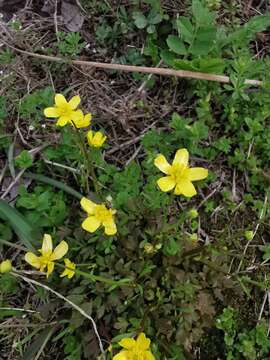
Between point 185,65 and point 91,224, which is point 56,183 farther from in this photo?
point 185,65

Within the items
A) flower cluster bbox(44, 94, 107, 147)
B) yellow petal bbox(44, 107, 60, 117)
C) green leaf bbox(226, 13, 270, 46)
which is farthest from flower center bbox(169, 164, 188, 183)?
green leaf bbox(226, 13, 270, 46)

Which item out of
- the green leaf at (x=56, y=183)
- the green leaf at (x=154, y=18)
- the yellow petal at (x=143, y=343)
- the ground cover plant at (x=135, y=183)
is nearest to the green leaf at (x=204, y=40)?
the ground cover plant at (x=135, y=183)

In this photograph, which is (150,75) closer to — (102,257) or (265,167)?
(265,167)

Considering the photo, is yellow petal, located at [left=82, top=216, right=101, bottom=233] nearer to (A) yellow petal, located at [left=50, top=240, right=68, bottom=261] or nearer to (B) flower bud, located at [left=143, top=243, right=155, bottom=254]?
(A) yellow petal, located at [left=50, top=240, right=68, bottom=261]

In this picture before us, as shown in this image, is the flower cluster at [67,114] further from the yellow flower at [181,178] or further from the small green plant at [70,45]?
the small green plant at [70,45]

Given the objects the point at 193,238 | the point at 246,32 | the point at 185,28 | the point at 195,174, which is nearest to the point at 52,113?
the point at 195,174
